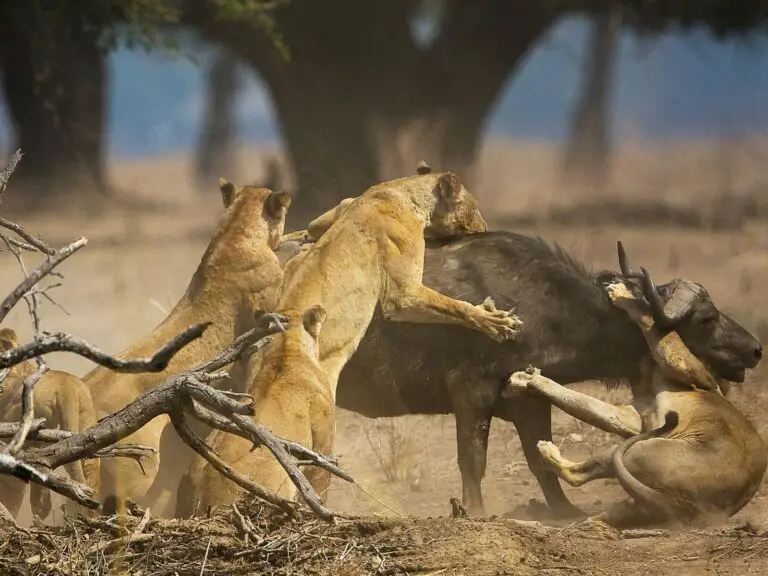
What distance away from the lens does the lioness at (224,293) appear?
287 inches

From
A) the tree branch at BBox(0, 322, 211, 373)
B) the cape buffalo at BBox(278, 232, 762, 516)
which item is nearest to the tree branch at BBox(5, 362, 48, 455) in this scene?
the tree branch at BBox(0, 322, 211, 373)

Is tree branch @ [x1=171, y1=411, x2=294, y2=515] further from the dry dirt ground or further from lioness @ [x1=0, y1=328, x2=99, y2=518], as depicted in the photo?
lioness @ [x1=0, y1=328, x2=99, y2=518]

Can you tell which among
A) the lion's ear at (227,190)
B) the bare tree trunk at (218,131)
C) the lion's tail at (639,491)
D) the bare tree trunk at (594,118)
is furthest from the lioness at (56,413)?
the bare tree trunk at (218,131)

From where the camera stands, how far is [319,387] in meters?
6.81

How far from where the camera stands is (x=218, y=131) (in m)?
38.7

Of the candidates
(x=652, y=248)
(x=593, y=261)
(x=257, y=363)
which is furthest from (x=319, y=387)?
(x=652, y=248)

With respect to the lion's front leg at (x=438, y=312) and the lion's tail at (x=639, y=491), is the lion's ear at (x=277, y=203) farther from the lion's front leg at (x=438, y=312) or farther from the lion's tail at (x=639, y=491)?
the lion's tail at (x=639, y=491)

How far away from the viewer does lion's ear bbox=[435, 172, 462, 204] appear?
8203 mm

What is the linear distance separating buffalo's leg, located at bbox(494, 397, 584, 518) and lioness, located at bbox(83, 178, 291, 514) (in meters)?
1.45

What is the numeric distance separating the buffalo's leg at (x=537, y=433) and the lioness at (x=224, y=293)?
56.9 inches

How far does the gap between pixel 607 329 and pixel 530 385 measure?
0.58 meters

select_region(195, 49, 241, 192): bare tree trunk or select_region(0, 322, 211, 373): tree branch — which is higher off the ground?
select_region(195, 49, 241, 192): bare tree trunk

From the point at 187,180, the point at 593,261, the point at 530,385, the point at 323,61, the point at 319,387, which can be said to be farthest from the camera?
the point at 187,180

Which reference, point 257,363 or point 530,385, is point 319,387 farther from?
point 530,385
